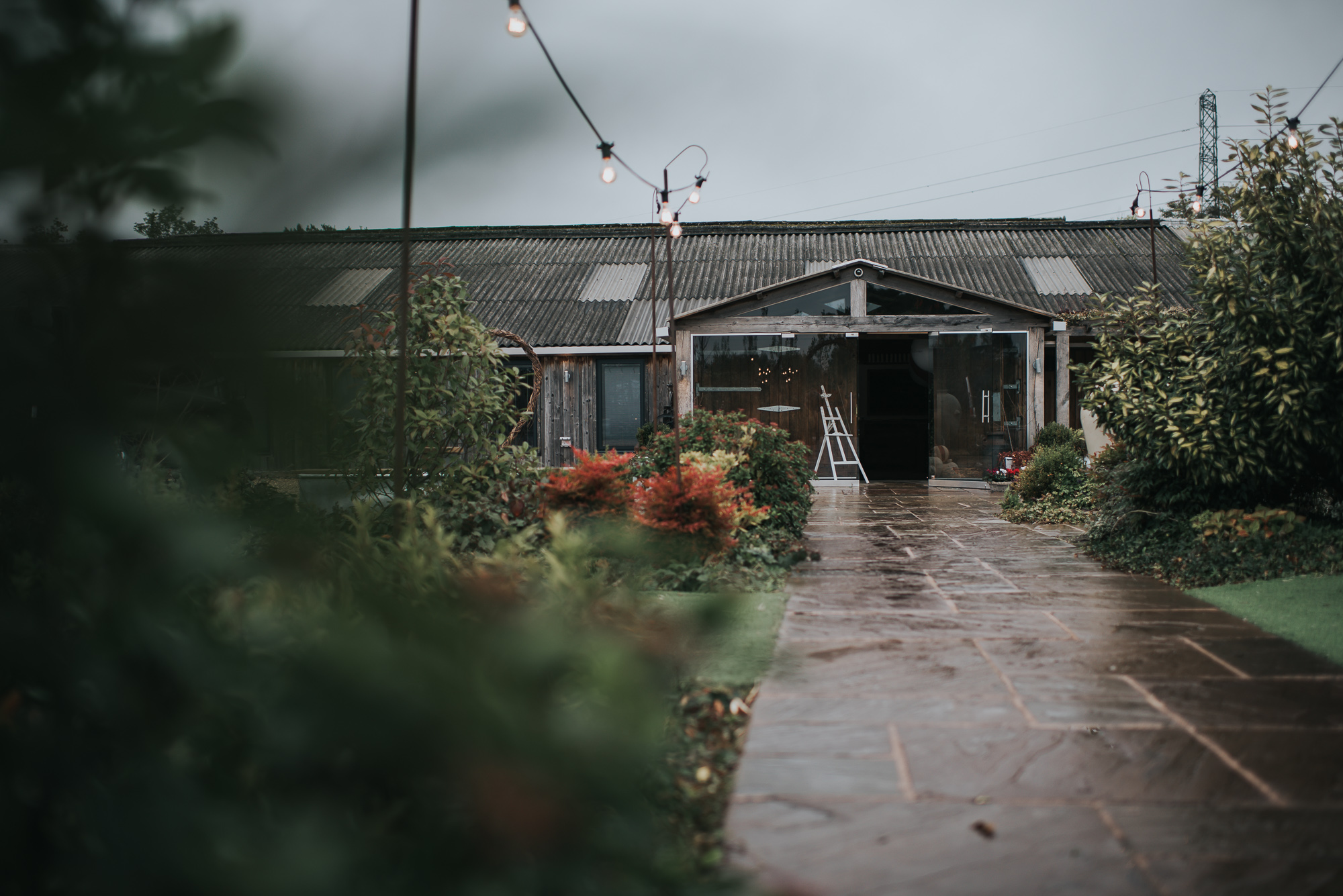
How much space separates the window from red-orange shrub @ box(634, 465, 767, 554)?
804 cm

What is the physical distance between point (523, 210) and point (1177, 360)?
22.3 ft

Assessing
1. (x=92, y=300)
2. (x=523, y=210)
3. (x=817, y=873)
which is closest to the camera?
(x=92, y=300)

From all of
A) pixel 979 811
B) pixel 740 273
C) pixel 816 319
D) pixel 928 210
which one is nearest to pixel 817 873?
pixel 979 811

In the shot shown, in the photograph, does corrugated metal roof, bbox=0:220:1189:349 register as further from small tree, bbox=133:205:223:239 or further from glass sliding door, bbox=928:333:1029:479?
small tree, bbox=133:205:223:239

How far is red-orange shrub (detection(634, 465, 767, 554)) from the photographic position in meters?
4.96

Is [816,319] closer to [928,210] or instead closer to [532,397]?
[532,397]

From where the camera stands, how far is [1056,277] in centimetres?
1526

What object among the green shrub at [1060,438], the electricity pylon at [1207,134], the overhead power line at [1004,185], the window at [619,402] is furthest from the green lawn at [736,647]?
the electricity pylon at [1207,134]

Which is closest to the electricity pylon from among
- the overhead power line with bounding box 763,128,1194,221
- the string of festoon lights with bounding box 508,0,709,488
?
the overhead power line with bounding box 763,128,1194,221

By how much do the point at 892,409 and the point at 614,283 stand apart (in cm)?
580

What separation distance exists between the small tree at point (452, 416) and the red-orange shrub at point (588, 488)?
14.2 inches

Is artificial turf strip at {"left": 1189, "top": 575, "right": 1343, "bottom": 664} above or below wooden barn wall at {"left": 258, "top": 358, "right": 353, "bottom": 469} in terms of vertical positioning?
below

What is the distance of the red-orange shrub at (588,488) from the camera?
5.30 m

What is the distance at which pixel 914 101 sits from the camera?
2.92 feet
